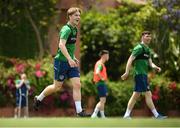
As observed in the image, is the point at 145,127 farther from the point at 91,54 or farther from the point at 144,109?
the point at 91,54

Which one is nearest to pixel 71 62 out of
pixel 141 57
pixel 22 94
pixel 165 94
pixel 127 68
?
pixel 127 68

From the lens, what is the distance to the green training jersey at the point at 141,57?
47.5ft

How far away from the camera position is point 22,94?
70.9 feet

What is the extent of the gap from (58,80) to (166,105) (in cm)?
1294

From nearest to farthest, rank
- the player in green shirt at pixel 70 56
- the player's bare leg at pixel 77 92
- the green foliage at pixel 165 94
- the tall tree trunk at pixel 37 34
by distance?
the player in green shirt at pixel 70 56
the player's bare leg at pixel 77 92
the green foliage at pixel 165 94
the tall tree trunk at pixel 37 34

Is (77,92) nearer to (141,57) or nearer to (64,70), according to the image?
(64,70)

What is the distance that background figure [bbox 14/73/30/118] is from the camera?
2156cm

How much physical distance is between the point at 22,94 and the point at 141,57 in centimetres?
761

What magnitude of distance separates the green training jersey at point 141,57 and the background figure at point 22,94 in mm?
7289

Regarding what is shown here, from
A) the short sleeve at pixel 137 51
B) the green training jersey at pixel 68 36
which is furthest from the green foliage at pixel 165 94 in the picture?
the green training jersey at pixel 68 36

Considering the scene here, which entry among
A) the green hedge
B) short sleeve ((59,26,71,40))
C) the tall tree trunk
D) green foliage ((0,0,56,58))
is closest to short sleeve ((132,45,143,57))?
short sleeve ((59,26,71,40))

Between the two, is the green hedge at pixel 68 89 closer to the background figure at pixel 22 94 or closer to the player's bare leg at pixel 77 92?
the background figure at pixel 22 94

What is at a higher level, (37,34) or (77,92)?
(37,34)

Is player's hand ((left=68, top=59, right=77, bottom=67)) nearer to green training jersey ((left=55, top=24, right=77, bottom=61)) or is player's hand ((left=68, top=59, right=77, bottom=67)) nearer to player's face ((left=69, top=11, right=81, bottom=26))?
green training jersey ((left=55, top=24, right=77, bottom=61))
